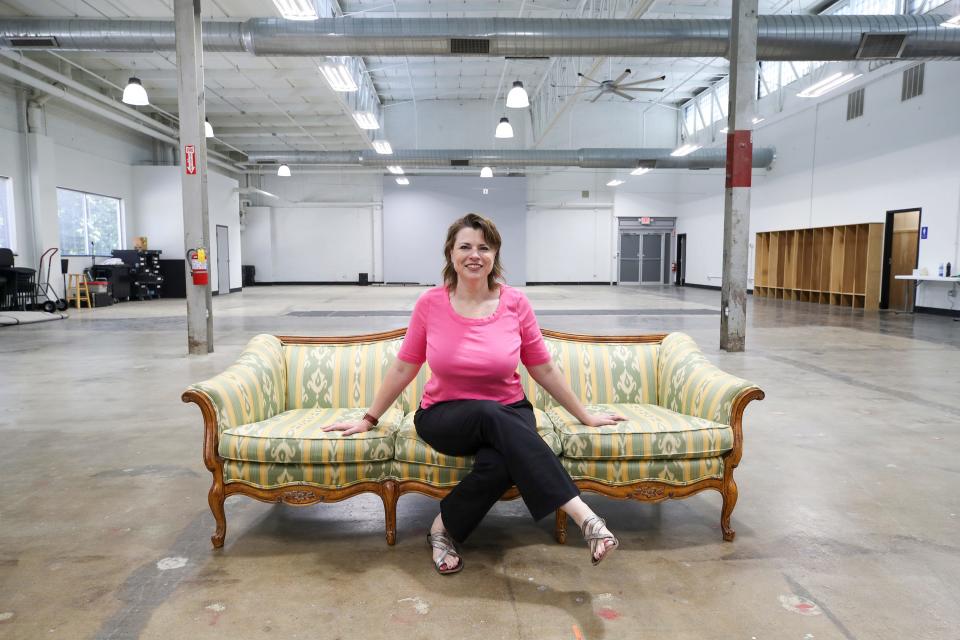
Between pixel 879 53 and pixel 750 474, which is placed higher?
pixel 879 53

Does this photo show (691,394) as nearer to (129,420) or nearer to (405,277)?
(129,420)

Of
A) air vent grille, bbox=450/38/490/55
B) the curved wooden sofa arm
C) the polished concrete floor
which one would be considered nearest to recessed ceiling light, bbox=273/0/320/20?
air vent grille, bbox=450/38/490/55

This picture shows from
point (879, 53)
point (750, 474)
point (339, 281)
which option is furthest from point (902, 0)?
point (339, 281)

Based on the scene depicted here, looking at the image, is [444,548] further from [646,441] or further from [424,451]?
[646,441]

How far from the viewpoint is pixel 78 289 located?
12523mm

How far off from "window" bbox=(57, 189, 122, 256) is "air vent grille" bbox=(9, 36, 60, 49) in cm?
519

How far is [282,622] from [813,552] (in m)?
1.97

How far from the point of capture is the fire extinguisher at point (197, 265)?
6754 millimetres

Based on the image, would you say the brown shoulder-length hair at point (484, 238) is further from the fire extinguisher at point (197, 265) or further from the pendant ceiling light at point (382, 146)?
the pendant ceiling light at point (382, 146)

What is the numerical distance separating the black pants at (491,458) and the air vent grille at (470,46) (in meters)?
7.59

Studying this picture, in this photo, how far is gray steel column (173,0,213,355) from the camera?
261 inches

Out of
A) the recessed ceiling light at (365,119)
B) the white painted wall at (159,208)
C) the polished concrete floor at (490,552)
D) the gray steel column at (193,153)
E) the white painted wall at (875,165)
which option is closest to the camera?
the polished concrete floor at (490,552)

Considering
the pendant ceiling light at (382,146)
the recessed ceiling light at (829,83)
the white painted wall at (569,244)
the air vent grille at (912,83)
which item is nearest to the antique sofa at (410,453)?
the recessed ceiling light at (829,83)

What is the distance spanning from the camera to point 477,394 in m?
2.25
